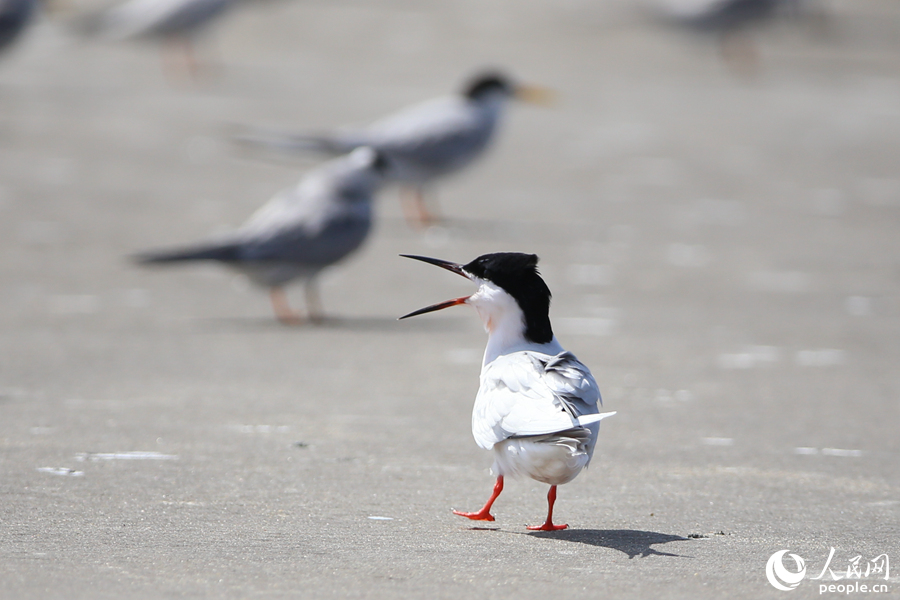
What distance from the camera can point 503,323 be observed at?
4164 mm

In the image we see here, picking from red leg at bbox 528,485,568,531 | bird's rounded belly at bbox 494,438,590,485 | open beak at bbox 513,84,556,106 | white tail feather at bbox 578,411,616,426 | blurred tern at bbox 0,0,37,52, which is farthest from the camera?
blurred tern at bbox 0,0,37,52

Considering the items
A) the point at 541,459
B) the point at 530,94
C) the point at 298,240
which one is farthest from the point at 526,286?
the point at 530,94

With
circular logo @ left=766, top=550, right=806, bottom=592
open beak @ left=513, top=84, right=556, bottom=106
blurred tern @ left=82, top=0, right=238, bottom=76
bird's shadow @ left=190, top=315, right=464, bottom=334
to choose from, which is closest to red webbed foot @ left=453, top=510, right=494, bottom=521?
circular logo @ left=766, top=550, right=806, bottom=592

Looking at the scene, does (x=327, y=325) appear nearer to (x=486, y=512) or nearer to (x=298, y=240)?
(x=298, y=240)

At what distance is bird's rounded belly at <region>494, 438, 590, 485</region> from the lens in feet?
11.8

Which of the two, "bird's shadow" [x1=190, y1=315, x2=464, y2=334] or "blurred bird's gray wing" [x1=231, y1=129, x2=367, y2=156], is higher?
"blurred bird's gray wing" [x1=231, y1=129, x2=367, y2=156]

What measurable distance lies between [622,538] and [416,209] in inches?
317

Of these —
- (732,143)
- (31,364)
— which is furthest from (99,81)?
(31,364)

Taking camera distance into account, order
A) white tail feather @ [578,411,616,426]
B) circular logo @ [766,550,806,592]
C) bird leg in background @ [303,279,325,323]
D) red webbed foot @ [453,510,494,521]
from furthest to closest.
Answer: bird leg in background @ [303,279,325,323], red webbed foot @ [453,510,494,521], white tail feather @ [578,411,616,426], circular logo @ [766,550,806,592]

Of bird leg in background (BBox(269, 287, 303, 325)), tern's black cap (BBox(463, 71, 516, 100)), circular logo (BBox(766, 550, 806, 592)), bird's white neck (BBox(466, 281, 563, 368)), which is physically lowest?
bird leg in background (BBox(269, 287, 303, 325))

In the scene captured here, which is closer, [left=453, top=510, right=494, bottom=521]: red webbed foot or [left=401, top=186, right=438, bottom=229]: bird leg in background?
[left=453, top=510, right=494, bottom=521]: red webbed foot

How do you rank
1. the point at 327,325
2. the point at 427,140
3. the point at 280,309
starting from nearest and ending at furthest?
the point at 327,325 → the point at 280,309 → the point at 427,140

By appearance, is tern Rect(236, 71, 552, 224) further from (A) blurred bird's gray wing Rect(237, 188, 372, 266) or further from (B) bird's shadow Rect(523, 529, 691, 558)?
(B) bird's shadow Rect(523, 529, 691, 558)

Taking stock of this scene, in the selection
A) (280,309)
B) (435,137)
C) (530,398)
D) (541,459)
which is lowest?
(280,309)
